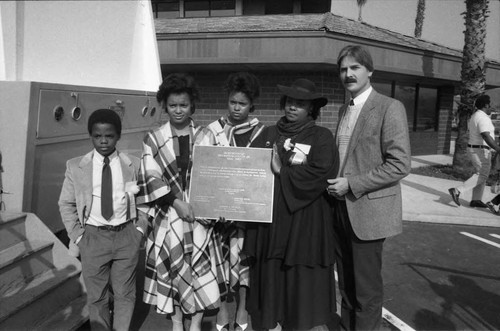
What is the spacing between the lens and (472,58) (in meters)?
9.27

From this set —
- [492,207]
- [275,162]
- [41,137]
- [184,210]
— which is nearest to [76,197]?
[41,137]

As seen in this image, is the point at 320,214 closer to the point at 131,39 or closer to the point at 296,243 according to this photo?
the point at 296,243

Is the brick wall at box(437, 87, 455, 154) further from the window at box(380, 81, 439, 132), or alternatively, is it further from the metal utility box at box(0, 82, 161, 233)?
the metal utility box at box(0, 82, 161, 233)

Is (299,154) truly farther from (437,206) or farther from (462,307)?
(437,206)

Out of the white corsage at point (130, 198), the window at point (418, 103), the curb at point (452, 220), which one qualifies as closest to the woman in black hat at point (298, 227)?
the white corsage at point (130, 198)

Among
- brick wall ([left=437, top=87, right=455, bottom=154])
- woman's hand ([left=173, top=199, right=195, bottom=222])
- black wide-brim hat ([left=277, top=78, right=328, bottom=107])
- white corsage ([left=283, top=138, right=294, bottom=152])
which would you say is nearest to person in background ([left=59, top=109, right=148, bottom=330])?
woman's hand ([left=173, top=199, right=195, bottom=222])

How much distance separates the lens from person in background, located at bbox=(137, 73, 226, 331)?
8.04 ft

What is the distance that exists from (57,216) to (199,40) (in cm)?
771

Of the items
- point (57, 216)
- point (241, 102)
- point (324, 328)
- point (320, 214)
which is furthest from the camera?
point (57, 216)

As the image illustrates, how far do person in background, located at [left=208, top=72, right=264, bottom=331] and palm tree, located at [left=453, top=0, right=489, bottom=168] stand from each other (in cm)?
864

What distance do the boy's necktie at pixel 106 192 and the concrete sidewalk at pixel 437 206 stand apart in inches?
203

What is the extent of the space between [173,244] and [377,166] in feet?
4.79

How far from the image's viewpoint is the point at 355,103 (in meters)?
2.55

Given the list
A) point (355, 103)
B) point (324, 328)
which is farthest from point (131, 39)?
point (324, 328)
